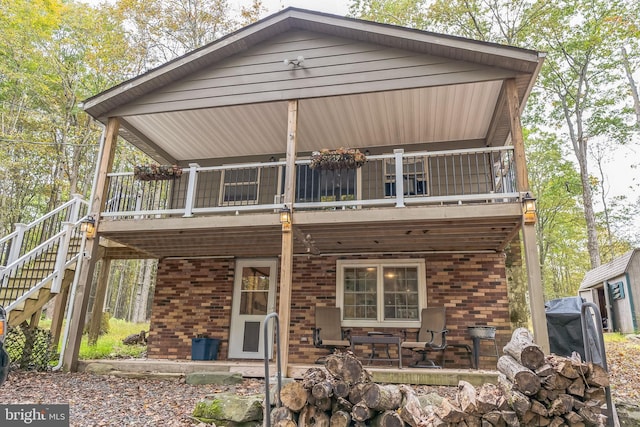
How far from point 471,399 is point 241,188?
6.90 metres

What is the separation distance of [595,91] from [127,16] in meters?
18.5

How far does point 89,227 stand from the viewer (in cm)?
671

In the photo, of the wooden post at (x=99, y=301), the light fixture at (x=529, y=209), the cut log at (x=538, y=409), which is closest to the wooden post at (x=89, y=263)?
the wooden post at (x=99, y=301)

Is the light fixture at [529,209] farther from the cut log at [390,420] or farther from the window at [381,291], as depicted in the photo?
the cut log at [390,420]

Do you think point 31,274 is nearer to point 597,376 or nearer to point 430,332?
point 430,332

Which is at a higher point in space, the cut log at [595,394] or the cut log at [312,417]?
the cut log at [595,394]

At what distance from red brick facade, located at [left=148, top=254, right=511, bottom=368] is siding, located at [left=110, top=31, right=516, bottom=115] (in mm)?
3369

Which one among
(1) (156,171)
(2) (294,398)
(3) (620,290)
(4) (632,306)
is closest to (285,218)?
(1) (156,171)

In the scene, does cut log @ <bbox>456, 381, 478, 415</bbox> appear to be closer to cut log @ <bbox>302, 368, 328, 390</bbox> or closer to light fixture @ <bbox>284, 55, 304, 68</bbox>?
cut log @ <bbox>302, 368, 328, 390</bbox>

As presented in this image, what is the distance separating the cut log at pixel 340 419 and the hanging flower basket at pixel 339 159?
12.7 feet

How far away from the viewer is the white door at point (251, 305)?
8219mm

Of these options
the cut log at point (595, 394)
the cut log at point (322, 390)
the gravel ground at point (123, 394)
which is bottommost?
the gravel ground at point (123, 394)

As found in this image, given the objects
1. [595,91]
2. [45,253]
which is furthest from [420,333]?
[595,91]

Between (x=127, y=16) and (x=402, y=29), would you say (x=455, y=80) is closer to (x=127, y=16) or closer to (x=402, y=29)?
(x=402, y=29)
